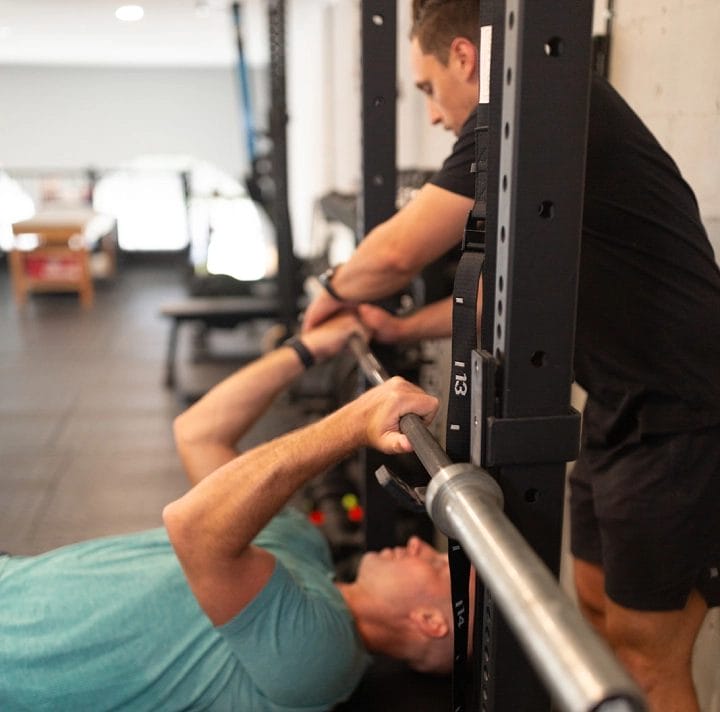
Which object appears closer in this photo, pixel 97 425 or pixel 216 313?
pixel 97 425

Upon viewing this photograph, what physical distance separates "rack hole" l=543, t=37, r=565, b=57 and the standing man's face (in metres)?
0.76

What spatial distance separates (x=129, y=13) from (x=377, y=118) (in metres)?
4.96

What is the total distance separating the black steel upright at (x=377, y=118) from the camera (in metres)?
1.73

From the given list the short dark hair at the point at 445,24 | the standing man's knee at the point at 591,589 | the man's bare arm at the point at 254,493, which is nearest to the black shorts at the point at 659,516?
the standing man's knee at the point at 591,589

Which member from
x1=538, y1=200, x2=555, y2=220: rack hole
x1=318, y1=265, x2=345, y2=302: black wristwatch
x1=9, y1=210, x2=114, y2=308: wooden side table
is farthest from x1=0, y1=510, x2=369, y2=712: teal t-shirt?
x1=9, y1=210, x2=114, y2=308: wooden side table

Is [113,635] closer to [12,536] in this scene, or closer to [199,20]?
[12,536]

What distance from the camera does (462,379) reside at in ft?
3.23

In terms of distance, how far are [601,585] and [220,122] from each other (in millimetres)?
9078

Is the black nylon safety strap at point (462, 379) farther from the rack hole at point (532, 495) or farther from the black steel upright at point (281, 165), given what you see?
the black steel upright at point (281, 165)

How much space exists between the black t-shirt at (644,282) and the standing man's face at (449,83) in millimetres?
332

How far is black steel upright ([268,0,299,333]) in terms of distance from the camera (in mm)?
3895

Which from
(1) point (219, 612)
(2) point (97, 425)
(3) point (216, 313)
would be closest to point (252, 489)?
(1) point (219, 612)

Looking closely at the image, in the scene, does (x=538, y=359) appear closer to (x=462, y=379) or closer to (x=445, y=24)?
(x=462, y=379)

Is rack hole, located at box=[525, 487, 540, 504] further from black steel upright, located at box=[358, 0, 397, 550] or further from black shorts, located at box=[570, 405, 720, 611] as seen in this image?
black steel upright, located at box=[358, 0, 397, 550]
